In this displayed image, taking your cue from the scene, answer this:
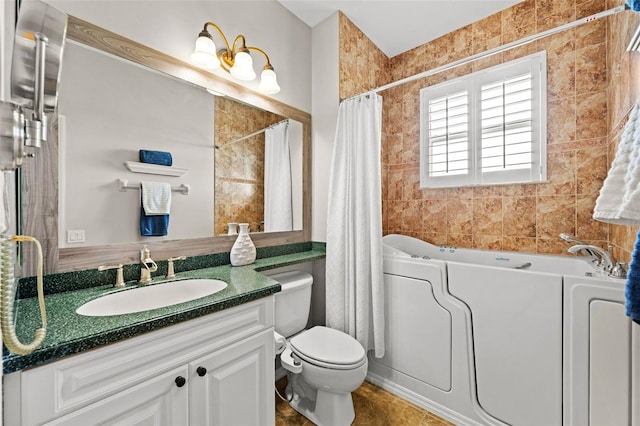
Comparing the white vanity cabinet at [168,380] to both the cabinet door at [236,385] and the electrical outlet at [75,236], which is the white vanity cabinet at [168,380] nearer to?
the cabinet door at [236,385]

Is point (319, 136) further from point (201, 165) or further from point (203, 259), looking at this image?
point (203, 259)

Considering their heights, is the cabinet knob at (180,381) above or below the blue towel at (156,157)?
below

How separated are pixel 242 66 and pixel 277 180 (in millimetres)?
772

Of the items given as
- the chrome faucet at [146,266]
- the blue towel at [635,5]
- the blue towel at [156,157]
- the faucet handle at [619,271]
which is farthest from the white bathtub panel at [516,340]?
the blue towel at [156,157]

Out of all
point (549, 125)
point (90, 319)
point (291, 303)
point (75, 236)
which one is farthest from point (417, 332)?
point (75, 236)

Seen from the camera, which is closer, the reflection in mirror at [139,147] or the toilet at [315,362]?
the reflection in mirror at [139,147]

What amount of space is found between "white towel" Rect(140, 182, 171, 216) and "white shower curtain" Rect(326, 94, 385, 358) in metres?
1.06

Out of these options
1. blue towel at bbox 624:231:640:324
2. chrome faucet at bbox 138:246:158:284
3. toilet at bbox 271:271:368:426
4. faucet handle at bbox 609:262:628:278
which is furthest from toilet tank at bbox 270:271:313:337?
faucet handle at bbox 609:262:628:278

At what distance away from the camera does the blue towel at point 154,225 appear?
4.50 ft

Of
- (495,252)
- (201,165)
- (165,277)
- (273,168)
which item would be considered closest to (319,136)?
(273,168)

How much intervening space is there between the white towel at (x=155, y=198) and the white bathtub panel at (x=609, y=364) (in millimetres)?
2101

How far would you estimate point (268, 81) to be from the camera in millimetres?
1853

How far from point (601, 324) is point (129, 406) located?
6.06ft

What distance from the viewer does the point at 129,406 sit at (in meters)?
0.82
